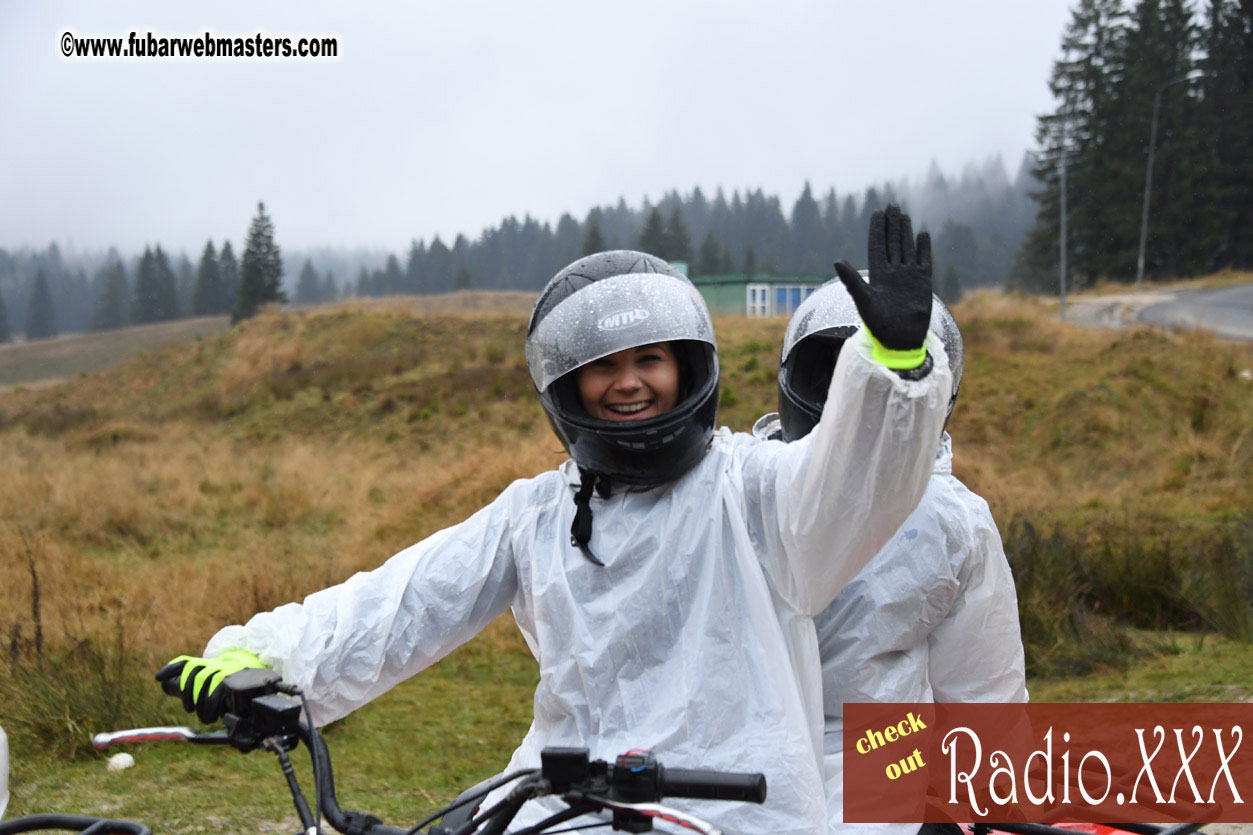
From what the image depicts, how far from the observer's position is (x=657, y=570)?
90.8 inches

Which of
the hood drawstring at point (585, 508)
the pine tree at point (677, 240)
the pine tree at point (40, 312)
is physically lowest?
the pine tree at point (40, 312)

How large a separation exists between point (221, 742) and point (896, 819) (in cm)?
149

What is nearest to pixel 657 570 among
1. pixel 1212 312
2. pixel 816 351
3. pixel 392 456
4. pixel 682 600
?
pixel 682 600

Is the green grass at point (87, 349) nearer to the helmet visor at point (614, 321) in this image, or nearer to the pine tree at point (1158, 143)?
the pine tree at point (1158, 143)

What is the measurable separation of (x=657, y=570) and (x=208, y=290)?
7027cm

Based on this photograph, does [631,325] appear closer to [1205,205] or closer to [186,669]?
[186,669]

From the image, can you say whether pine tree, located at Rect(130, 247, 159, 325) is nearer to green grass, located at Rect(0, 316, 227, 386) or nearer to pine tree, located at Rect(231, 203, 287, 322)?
green grass, located at Rect(0, 316, 227, 386)

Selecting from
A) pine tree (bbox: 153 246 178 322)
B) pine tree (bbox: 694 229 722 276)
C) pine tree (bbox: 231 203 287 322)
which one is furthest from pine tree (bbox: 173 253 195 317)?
pine tree (bbox: 694 229 722 276)

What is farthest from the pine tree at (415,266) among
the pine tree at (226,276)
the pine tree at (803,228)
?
the pine tree at (803,228)

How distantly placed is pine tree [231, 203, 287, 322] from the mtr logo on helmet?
55.5 metres

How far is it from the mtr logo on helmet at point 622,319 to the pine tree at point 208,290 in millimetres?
69107

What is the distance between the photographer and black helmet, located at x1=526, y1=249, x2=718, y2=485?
2393 millimetres

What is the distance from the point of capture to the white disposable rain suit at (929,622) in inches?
108

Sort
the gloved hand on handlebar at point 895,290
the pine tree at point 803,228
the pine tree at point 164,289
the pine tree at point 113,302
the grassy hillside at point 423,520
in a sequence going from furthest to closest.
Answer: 1. the pine tree at point 113,302
2. the pine tree at point 164,289
3. the pine tree at point 803,228
4. the grassy hillside at point 423,520
5. the gloved hand on handlebar at point 895,290
